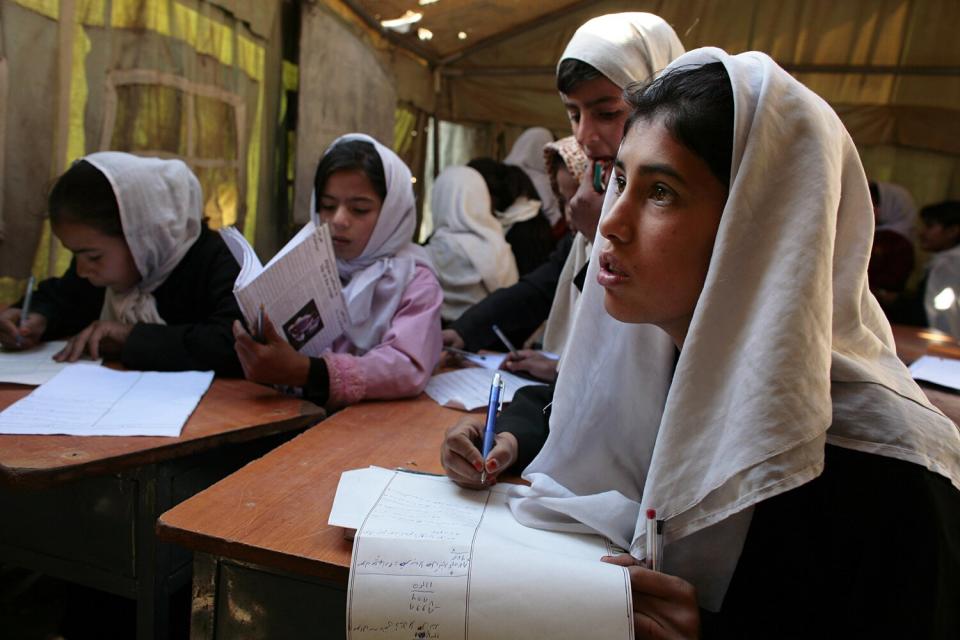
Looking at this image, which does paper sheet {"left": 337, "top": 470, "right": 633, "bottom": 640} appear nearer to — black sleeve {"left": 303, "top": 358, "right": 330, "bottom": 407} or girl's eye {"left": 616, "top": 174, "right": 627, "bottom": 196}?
girl's eye {"left": 616, "top": 174, "right": 627, "bottom": 196}

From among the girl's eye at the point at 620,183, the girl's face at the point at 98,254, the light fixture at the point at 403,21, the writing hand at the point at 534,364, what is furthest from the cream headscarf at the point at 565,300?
the light fixture at the point at 403,21

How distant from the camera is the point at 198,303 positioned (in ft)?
7.09

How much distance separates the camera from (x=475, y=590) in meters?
0.80

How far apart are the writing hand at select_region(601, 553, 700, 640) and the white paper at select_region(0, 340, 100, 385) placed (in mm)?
1505

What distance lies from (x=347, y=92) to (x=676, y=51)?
2.89 metres

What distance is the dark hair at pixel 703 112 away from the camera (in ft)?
2.87

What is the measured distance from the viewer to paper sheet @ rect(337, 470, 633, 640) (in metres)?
0.78

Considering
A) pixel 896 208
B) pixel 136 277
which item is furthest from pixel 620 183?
pixel 896 208

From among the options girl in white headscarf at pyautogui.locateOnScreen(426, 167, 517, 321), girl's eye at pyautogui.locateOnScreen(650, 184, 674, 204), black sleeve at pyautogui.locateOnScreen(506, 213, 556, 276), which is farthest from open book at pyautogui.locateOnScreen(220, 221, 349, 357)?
black sleeve at pyautogui.locateOnScreen(506, 213, 556, 276)

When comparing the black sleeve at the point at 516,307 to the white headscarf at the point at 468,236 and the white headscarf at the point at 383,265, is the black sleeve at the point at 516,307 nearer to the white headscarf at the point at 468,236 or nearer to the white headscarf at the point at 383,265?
the white headscarf at the point at 383,265

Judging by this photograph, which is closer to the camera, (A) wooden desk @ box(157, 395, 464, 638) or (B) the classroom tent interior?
(A) wooden desk @ box(157, 395, 464, 638)

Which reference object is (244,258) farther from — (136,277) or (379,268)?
(136,277)

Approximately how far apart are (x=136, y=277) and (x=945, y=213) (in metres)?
5.87

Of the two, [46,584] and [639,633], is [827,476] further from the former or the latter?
[46,584]
